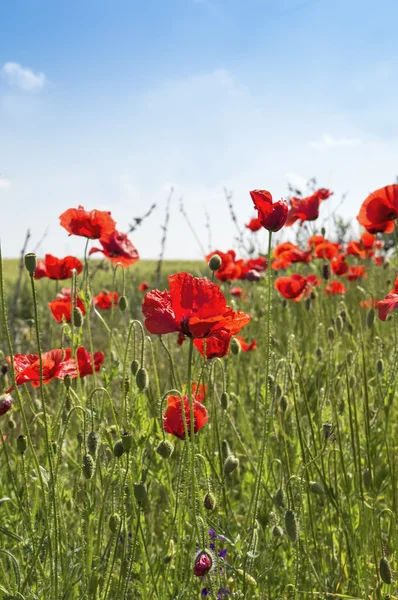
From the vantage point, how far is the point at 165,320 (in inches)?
47.6

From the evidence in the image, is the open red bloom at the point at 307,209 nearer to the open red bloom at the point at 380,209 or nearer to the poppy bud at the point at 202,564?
the open red bloom at the point at 380,209

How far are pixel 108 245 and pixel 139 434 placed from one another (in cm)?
96

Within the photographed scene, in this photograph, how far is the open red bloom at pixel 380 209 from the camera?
199cm

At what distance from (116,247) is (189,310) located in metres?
1.37

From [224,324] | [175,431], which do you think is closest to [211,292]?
[224,324]

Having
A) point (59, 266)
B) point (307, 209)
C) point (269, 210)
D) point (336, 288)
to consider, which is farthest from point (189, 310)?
point (336, 288)

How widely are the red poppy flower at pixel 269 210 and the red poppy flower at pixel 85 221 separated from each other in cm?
109

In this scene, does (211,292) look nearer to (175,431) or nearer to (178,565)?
(175,431)

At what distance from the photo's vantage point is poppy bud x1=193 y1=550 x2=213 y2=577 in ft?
4.03

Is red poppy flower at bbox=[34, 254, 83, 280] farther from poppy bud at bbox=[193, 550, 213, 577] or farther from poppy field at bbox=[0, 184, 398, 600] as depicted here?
poppy bud at bbox=[193, 550, 213, 577]

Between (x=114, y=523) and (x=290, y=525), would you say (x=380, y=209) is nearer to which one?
→ (x=290, y=525)

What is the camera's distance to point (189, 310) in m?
1.23

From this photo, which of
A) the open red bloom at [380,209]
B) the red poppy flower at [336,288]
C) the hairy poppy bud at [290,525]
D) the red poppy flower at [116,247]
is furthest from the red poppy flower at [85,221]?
the red poppy flower at [336,288]

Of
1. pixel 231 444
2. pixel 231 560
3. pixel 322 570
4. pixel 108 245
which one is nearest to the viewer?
pixel 322 570
